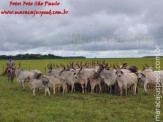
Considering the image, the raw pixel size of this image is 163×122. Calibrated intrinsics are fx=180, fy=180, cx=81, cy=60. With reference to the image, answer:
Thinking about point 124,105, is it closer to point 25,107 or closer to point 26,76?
point 25,107

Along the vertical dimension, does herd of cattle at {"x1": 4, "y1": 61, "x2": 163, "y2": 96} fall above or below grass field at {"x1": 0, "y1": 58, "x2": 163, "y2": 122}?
above

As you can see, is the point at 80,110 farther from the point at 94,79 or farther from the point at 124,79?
the point at 94,79

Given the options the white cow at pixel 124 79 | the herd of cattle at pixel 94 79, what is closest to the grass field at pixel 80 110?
the white cow at pixel 124 79

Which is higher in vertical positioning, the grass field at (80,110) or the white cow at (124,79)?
the white cow at (124,79)

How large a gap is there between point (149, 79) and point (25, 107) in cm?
832

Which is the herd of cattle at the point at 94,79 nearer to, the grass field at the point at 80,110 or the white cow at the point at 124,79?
the white cow at the point at 124,79

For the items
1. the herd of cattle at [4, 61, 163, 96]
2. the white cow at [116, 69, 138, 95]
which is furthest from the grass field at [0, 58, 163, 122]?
the herd of cattle at [4, 61, 163, 96]

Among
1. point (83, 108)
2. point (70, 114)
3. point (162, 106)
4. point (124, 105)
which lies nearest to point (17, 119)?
point (70, 114)

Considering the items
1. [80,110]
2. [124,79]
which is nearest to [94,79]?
[124,79]

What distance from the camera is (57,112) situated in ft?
26.8

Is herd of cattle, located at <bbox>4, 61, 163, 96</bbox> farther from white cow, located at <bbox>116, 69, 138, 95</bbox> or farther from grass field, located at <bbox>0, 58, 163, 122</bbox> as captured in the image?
grass field, located at <bbox>0, 58, 163, 122</bbox>

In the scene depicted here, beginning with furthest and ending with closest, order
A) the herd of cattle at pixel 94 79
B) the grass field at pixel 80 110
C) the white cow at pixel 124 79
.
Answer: the herd of cattle at pixel 94 79, the white cow at pixel 124 79, the grass field at pixel 80 110

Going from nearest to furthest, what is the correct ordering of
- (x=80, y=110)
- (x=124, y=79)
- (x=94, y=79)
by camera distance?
(x=80, y=110) → (x=124, y=79) → (x=94, y=79)

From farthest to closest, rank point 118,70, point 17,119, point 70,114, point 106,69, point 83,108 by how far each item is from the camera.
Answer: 1. point 106,69
2. point 118,70
3. point 83,108
4. point 70,114
5. point 17,119
